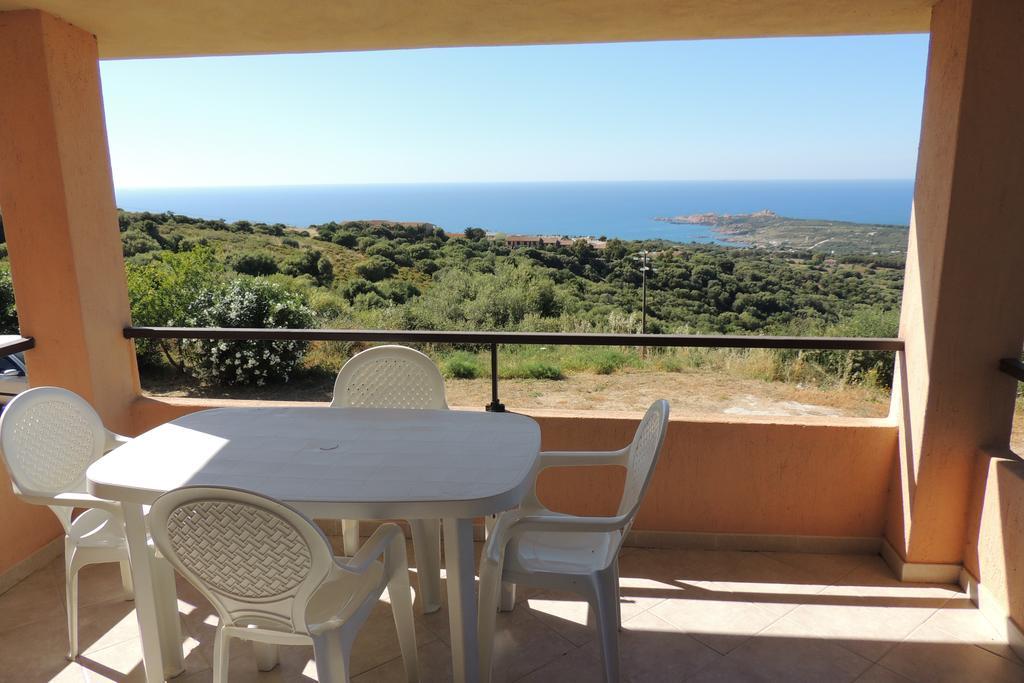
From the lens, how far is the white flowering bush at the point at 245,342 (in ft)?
18.5

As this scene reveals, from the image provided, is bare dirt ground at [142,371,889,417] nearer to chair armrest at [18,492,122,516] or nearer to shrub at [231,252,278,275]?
chair armrest at [18,492,122,516]

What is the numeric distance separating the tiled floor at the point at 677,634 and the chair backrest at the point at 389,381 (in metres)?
0.76

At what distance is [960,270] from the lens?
2404mm

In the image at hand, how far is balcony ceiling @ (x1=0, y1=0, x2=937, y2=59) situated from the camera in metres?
2.48

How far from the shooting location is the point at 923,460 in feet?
8.38

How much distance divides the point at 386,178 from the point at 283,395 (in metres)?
22.4

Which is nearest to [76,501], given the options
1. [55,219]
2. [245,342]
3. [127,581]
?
[127,581]

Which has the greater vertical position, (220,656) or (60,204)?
(60,204)

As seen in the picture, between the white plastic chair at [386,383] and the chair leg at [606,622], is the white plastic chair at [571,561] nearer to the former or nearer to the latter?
the chair leg at [606,622]

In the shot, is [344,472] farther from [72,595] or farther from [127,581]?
[127,581]

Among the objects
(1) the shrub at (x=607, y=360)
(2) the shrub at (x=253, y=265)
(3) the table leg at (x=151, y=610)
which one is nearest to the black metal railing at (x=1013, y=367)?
(3) the table leg at (x=151, y=610)

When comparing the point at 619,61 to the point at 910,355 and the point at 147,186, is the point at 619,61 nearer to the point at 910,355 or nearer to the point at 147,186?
the point at 147,186

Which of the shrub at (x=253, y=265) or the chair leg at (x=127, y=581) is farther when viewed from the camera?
the shrub at (x=253, y=265)

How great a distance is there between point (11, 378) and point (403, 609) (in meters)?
3.45
